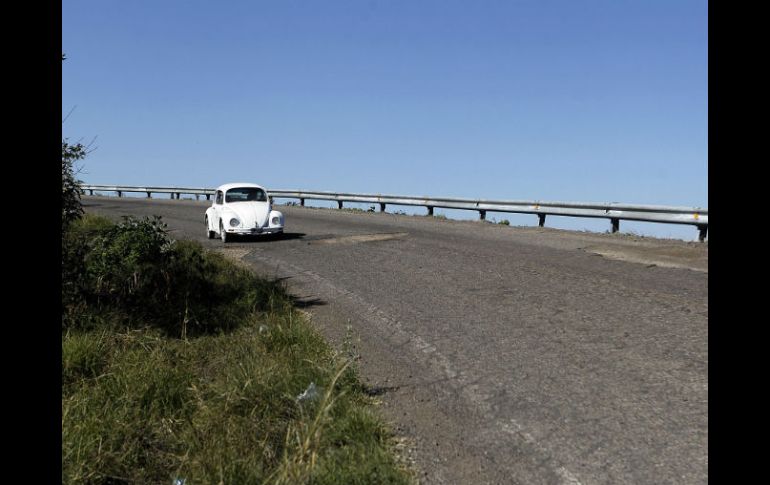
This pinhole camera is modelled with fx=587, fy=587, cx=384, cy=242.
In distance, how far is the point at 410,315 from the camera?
7.46 metres

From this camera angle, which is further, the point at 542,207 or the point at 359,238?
the point at 542,207

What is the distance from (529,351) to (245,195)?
1183 cm

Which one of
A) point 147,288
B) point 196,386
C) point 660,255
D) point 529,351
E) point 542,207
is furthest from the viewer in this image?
point 542,207

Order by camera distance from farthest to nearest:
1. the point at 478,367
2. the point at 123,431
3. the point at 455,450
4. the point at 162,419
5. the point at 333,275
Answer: the point at 333,275, the point at 478,367, the point at 162,419, the point at 123,431, the point at 455,450

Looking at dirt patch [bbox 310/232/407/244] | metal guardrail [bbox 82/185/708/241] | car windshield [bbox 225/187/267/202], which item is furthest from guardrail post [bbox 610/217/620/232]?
car windshield [bbox 225/187/267/202]

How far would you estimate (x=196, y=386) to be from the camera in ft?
17.7

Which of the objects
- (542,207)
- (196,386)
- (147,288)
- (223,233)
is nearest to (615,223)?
(542,207)

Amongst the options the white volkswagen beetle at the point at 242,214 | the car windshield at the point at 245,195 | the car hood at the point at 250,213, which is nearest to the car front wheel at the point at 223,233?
the white volkswagen beetle at the point at 242,214

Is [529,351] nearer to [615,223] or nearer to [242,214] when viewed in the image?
[242,214]

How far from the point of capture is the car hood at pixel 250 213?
15148mm

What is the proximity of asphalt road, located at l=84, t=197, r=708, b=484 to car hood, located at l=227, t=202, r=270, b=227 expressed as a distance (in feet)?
8.88
